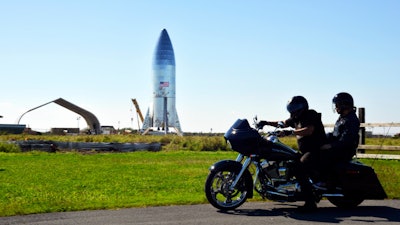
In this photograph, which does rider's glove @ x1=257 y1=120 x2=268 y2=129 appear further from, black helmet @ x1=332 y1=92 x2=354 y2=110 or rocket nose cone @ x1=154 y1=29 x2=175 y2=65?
rocket nose cone @ x1=154 y1=29 x2=175 y2=65

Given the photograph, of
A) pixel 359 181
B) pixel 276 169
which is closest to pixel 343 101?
pixel 359 181

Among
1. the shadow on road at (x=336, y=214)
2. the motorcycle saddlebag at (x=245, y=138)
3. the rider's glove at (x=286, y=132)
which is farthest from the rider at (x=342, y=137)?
the motorcycle saddlebag at (x=245, y=138)

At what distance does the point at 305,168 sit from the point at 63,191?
5.43 metres

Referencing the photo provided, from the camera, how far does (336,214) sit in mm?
8234

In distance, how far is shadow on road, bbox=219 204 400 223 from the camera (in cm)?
777

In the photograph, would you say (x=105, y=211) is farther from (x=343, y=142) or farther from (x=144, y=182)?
(x=144, y=182)

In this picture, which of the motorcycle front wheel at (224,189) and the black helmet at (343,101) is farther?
the black helmet at (343,101)

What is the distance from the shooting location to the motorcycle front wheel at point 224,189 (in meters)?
8.45

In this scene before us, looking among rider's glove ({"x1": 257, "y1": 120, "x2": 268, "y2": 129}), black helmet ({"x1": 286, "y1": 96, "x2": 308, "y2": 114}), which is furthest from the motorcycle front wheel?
black helmet ({"x1": 286, "y1": 96, "x2": 308, "y2": 114})

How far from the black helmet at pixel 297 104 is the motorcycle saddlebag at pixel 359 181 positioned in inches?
44.6

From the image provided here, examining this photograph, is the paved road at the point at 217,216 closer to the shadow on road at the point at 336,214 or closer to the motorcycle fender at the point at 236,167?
the shadow on road at the point at 336,214

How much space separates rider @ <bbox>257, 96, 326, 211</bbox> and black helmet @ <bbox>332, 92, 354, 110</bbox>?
459 mm

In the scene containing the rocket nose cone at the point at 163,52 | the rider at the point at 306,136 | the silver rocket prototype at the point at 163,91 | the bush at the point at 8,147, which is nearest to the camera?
the rider at the point at 306,136

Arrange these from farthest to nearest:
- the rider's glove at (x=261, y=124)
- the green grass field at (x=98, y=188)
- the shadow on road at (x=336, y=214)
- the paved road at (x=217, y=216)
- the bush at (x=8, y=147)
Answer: the bush at (x=8, y=147), the green grass field at (x=98, y=188), the rider's glove at (x=261, y=124), the shadow on road at (x=336, y=214), the paved road at (x=217, y=216)
